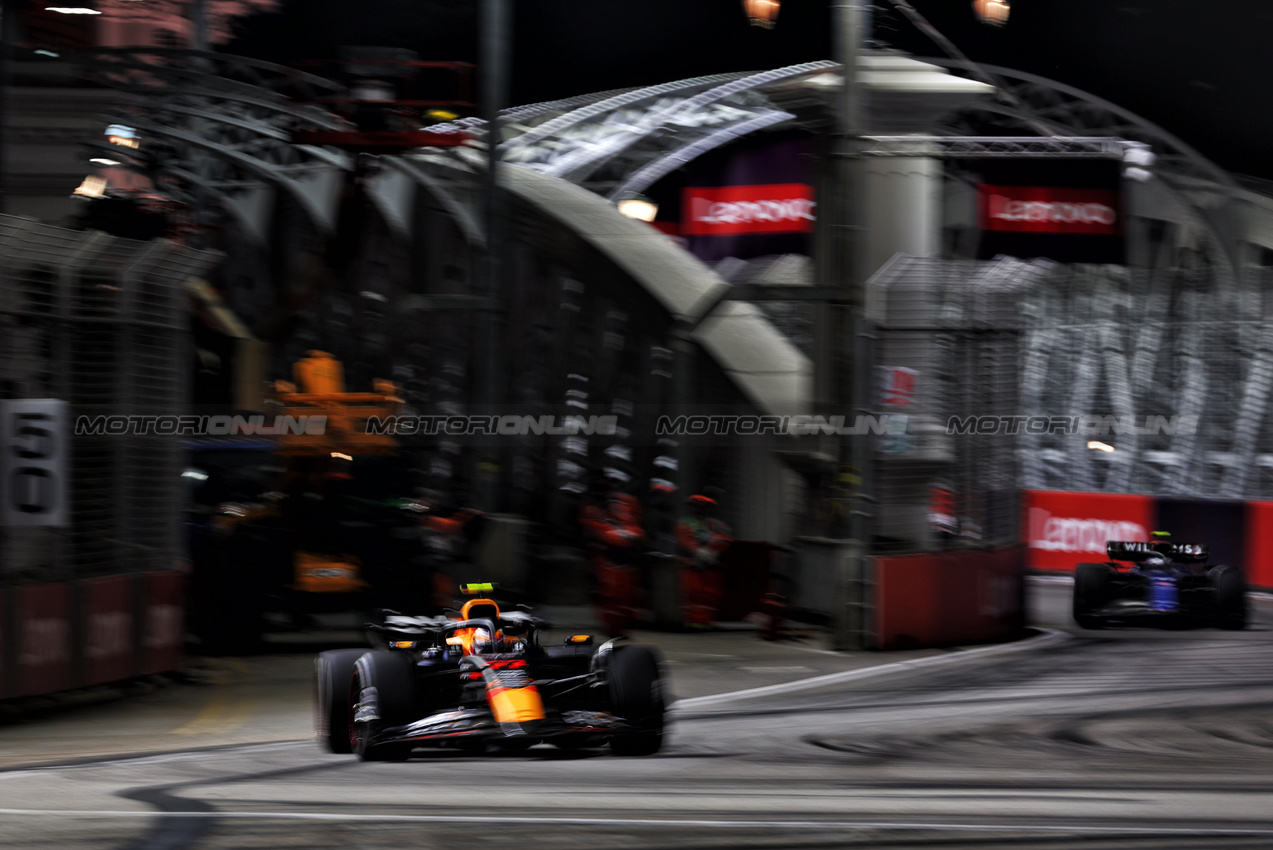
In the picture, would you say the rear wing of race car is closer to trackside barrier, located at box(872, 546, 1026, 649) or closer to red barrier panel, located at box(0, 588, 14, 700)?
trackside barrier, located at box(872, 546, 1026, 649)

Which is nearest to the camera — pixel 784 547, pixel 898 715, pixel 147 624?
pixel 898 715

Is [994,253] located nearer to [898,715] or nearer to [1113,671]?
[1113,671]

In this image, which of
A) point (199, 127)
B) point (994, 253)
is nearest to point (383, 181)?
point (199, 127)

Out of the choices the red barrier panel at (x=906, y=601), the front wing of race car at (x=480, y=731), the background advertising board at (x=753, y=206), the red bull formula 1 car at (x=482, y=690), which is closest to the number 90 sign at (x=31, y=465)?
the red bull formula 1 car at (x=482, y=690)

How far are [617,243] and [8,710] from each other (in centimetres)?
1454

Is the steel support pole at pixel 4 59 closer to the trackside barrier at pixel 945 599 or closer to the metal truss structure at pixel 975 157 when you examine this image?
the metal truss structure at pixel 975 157

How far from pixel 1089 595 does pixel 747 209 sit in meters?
13.7

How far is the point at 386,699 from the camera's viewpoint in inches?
360

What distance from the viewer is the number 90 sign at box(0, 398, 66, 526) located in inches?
449

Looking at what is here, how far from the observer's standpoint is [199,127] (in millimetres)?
23531

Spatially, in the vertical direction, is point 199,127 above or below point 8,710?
above

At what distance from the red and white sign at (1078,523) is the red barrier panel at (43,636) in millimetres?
15078

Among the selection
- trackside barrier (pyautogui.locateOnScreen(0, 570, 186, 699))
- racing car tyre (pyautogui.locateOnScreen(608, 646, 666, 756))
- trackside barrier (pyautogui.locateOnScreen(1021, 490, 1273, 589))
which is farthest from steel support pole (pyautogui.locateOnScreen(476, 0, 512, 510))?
racing car tyre (pyautogui.locateOnScreen(608, 646, 666, 756))

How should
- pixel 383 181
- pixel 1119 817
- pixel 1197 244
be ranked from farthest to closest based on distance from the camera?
pixel 1197 244 → pixel 383 181 → pixel 1119 817
